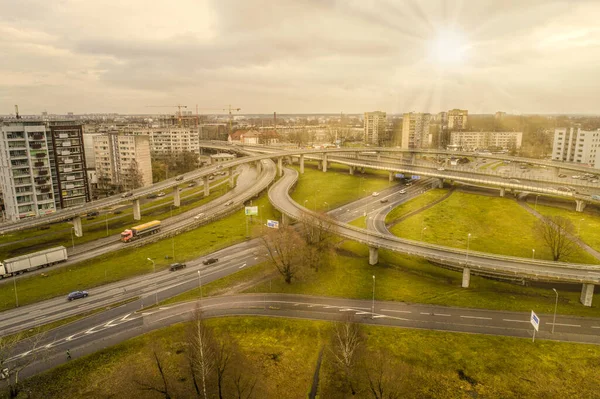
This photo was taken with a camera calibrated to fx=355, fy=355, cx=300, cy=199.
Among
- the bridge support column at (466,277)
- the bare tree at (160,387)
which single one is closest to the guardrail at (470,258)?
the bridge support column at (466,277)

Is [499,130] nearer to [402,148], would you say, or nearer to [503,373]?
[402,148]

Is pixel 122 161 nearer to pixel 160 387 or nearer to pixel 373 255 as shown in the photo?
pixel 373 255

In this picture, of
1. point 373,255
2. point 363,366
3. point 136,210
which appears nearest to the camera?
point 363,366

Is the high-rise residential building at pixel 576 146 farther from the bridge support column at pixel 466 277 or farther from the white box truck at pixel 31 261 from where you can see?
the white box truck at pixel 31 261

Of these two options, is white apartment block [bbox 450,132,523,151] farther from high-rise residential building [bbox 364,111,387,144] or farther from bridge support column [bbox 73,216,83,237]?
bridge support column [bbox 73,216,83,237]

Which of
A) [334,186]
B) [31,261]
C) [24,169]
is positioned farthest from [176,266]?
[334,186]

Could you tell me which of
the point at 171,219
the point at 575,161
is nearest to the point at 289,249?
the point at 171,219

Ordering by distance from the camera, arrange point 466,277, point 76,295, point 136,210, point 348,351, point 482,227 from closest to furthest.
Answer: point 348,351, point 76,295, point 466,277, point 482,227, point 136,210
